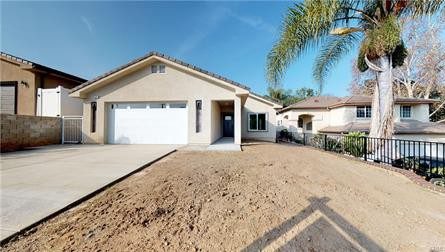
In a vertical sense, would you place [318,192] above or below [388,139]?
below

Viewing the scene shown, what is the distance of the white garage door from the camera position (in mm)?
12078

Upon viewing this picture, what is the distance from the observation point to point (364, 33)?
8242 millimetres

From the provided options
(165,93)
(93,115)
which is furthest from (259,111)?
(93,115)

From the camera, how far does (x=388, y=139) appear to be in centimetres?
722

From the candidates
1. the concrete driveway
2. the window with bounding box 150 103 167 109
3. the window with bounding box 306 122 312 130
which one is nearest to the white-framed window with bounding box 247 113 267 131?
the window with bounding box 150 103 167 109

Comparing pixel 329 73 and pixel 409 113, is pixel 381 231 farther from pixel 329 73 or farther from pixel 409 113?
pixel 409 113

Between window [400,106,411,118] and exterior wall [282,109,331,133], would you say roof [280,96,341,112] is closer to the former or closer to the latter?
exterior wall [282,109,331,133]

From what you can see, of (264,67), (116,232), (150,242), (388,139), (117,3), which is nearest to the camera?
(150,242)

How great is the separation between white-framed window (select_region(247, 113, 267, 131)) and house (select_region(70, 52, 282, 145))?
6532 millimetres

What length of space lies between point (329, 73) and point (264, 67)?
3690 millimetres

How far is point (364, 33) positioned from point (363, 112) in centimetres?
1500

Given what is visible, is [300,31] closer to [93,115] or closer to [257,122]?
[257,122]

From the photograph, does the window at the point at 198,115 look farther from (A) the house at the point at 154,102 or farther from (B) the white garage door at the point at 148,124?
(B) the white garage door at the point at 148,124

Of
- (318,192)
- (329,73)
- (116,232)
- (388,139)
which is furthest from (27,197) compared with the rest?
(329,73)
